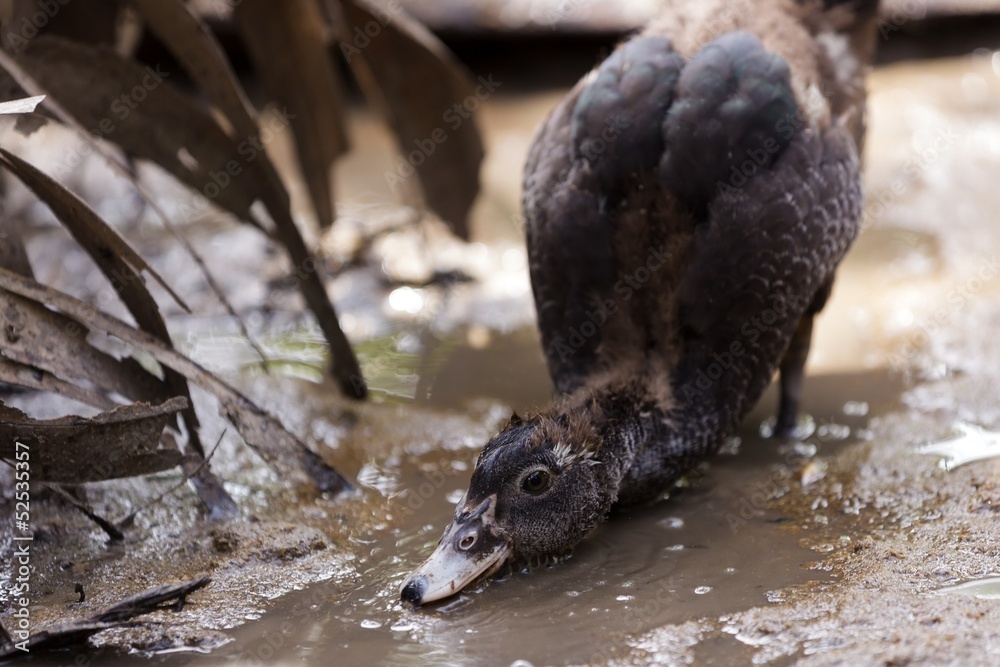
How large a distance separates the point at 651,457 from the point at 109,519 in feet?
5.98

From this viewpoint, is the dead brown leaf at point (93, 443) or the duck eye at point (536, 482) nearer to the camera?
the dead brown leaf at point (93, 443)

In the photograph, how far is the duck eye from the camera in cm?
331

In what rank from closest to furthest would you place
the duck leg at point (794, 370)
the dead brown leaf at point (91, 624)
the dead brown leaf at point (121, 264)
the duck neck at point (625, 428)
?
the dead brown leaf at point (91, 624) → the dead brown leaf at point (121, 264) → the duck neck at point (625, 428) → the duck leg at point (794, 370)

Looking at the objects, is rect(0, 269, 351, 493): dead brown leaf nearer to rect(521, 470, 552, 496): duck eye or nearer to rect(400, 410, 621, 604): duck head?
rect(400, 410, 621, 604): duck head

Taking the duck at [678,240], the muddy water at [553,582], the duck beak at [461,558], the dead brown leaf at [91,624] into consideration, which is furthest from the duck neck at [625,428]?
the dead brown leaf at [91,624]

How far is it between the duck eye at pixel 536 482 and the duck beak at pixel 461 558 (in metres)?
0.12

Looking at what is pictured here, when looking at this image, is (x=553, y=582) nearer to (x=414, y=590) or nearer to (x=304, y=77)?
(x=414, y=590)

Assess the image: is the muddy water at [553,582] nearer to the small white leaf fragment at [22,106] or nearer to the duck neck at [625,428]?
the duck neck at [625,428]

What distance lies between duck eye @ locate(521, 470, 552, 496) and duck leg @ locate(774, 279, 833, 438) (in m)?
1.35

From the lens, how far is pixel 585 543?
11.4 feet

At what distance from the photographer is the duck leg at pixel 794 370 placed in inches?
170

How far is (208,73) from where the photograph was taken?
13.0 ft

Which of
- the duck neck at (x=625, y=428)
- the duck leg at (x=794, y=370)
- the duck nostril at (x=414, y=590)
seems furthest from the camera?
the duck leg at (x=794, y=370)

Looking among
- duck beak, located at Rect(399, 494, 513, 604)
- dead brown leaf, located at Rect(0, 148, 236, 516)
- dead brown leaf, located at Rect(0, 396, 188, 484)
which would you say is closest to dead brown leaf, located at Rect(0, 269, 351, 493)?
dead brown leaf, located at Rect(0, 148, 236, 516)
